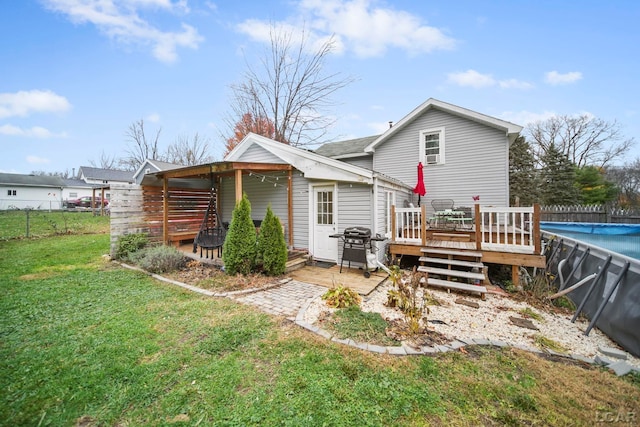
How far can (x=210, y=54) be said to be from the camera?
1166 cm

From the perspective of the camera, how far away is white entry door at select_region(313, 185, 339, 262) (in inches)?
277

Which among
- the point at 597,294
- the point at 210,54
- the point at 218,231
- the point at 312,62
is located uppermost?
the point at 312,62

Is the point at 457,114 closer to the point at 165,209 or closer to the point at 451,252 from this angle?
the point at 451,252

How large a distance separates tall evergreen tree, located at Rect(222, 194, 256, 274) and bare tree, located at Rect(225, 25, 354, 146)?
10793 millimetres

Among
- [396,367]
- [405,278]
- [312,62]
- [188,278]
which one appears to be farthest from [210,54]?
[396,367]

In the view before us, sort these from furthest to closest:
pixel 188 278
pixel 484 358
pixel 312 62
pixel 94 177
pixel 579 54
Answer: pixel 94 177
pixel 312 62
pixel 579 54
pixel 188 278
pixel 484 358

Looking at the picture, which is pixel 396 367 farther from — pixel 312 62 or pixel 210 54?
pixel 312 62

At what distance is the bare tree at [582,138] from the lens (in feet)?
76.4

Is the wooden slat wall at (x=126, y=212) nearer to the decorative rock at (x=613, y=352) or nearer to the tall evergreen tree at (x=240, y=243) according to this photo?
the tall evergreen tree at (x=240, y=243)

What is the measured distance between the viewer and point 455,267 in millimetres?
6219

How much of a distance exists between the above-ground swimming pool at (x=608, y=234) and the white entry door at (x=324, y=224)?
1000 cm

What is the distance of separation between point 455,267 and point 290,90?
13335 millimetres

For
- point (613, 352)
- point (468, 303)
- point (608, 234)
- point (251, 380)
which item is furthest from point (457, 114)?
point (251, 380)

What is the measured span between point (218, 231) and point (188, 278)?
177 centimetres
